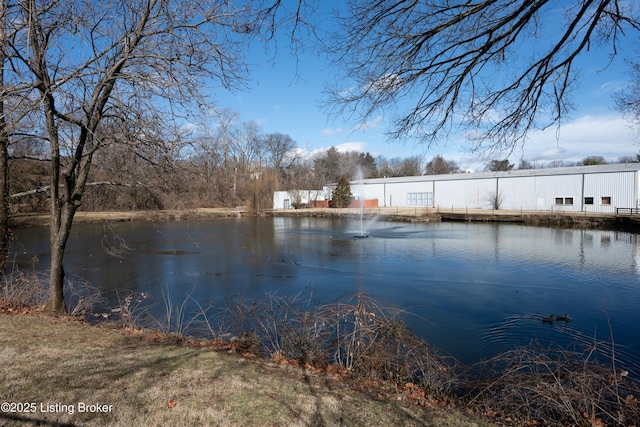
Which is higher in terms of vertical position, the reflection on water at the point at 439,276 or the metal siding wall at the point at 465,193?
the metal siding wall at the point at 465,193

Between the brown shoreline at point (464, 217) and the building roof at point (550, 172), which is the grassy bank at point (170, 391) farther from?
the building roof at point (550, 172)

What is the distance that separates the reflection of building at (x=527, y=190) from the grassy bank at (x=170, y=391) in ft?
131

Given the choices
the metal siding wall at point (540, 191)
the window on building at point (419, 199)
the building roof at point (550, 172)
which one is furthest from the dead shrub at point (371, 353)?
the window on building at point (419, 199)

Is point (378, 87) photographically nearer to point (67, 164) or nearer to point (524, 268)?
point (67, 164)

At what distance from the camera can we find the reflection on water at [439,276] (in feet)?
28.1

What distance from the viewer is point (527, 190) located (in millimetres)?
41188

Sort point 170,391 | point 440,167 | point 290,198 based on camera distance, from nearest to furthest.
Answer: point 170,391, point 290,198, point 440,167

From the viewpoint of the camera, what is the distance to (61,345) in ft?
16.4

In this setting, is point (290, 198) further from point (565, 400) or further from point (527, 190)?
point (565, 400)

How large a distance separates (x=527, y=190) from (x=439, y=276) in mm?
32761

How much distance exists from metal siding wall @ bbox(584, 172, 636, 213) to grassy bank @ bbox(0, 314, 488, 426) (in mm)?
39821

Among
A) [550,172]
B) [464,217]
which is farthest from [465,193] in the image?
[464,217]

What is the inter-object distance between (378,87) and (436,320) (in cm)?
634

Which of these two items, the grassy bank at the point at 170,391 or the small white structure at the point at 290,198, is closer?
the grassy bank at the point at 170,391
